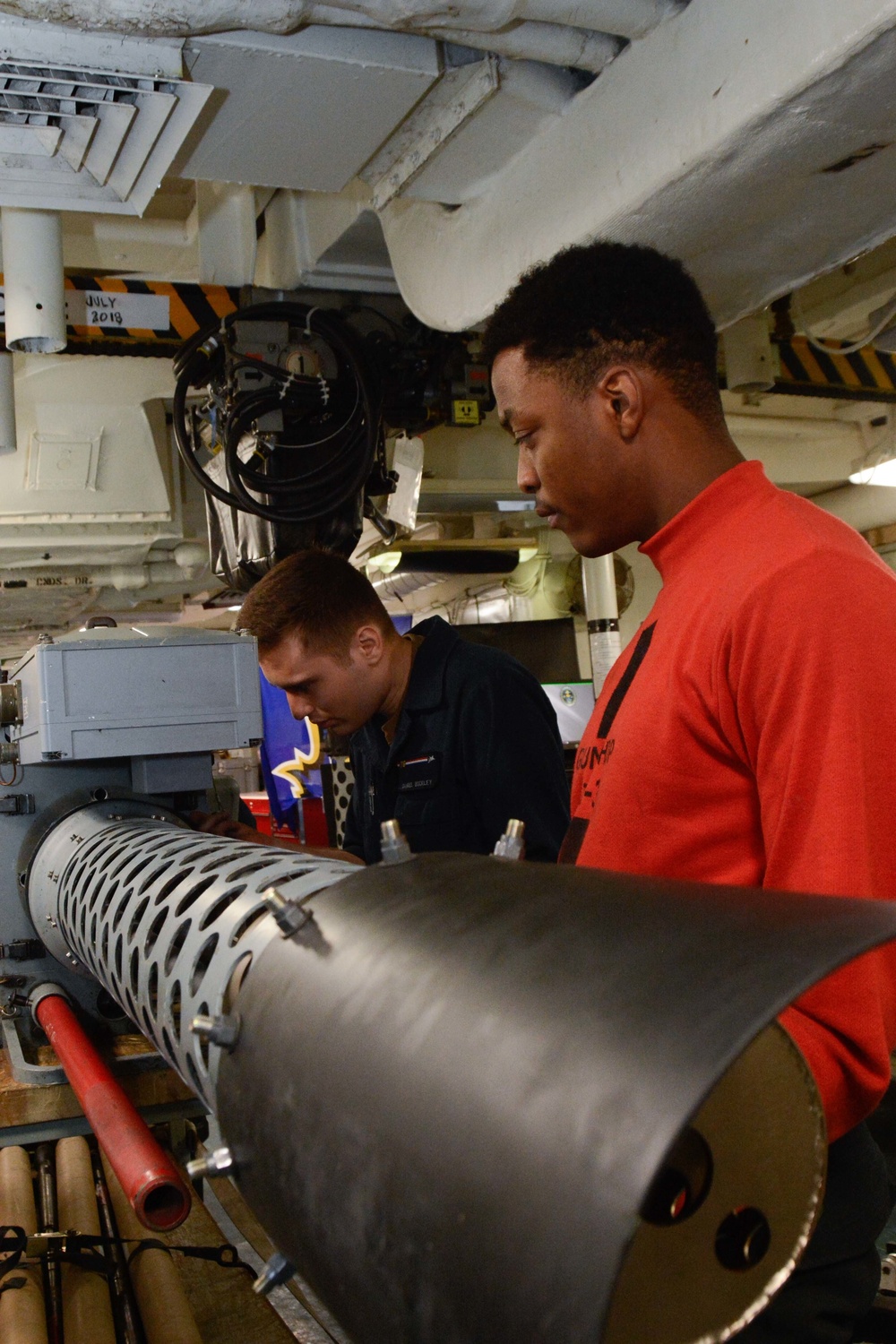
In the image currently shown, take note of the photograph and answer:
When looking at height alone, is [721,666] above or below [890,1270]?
above

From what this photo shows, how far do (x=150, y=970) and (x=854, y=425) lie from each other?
464 cm

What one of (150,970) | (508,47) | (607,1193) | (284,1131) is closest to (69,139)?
(508,47)

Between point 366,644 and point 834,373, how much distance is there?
189 centimetres

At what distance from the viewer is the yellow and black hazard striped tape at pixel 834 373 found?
3.15 metres

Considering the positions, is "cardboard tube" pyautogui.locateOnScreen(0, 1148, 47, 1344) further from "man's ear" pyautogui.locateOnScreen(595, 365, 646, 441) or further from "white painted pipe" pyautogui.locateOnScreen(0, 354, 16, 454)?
"white painted pipe" pyautogui.locateOnScreen(0, 354, 16, 454)

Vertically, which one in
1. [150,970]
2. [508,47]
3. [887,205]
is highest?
[508,47]

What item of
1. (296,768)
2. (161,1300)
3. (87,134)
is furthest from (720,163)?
(296,768)

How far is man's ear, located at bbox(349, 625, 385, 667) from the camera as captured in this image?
2115 millimetres

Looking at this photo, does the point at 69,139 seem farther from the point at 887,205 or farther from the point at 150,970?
the point at 150,970

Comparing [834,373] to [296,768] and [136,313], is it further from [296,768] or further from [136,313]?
[296,768]

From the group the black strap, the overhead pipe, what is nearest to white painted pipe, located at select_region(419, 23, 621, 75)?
the black strap

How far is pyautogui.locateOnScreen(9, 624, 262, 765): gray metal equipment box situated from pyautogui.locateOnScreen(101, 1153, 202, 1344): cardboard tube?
740mm

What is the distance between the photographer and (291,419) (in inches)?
109

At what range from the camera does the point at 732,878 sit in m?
0.83
